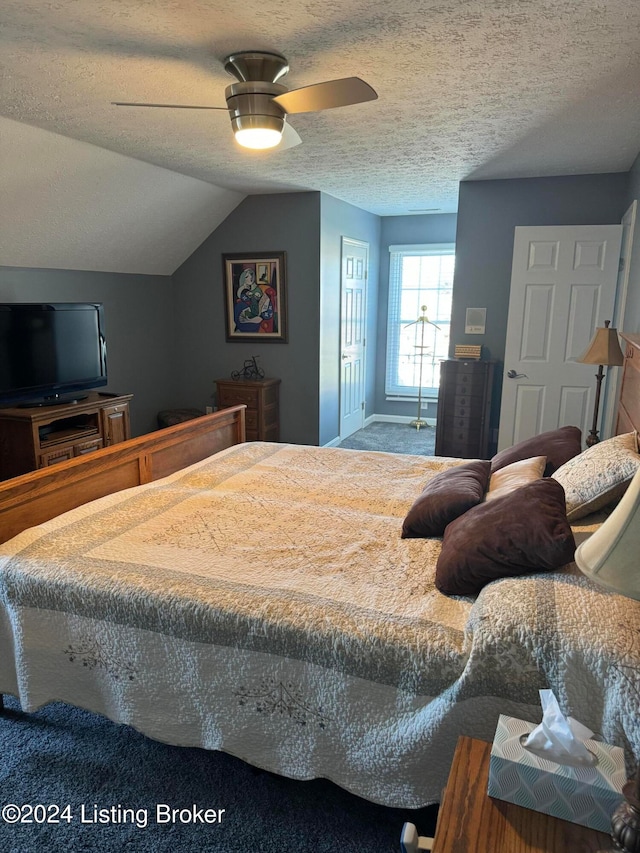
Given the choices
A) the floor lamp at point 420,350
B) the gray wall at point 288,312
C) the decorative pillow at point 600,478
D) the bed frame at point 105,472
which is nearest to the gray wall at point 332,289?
the gray wall at point 288,312

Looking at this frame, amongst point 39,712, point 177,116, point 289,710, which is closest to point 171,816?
point 289,710

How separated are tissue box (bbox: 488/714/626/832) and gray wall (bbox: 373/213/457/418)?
241 inches

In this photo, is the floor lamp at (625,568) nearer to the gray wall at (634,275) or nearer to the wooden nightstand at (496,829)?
the wooden nightstand at (496,829)

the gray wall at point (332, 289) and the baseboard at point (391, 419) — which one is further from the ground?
the gray wall at point (332, 289)

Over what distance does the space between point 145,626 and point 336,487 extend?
1203 mm

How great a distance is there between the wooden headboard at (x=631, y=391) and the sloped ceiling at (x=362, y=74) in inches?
46.9

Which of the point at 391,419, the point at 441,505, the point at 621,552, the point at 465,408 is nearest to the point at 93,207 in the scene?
the point at 465,408

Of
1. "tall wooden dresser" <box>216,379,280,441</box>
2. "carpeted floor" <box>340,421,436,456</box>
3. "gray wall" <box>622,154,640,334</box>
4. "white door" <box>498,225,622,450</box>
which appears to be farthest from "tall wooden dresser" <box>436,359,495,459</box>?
"tall wooden dresser" <box>216,379,280,441</box>

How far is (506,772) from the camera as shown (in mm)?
1085

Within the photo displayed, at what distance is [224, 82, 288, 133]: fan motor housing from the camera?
236cm

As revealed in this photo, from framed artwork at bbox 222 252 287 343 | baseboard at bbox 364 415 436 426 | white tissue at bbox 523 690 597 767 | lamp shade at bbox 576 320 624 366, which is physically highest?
framed artwork at bbox 222 252 287 343

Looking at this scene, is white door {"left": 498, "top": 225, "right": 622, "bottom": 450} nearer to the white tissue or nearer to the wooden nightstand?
the white tissue

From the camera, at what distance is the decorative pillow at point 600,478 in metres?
1.75

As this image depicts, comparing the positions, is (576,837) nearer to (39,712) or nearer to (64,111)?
(39,712)
